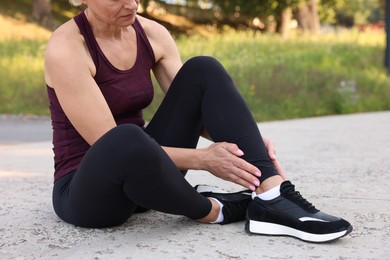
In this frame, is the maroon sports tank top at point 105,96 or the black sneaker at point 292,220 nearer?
the black sneaker at point 292,220

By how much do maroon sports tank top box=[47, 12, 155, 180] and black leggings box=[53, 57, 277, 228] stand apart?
0.10m

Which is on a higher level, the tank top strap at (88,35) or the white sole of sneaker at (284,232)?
the tank top strap at (88,35)

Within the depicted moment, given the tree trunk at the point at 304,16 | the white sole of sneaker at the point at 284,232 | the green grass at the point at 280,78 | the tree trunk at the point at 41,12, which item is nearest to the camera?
the white sole of sneaker at the point at 284,232

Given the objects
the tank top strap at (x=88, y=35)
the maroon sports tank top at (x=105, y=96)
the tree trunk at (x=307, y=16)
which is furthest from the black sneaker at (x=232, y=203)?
the tree trunk at (x=307, y=16)

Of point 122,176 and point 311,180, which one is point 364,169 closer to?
point 311,180

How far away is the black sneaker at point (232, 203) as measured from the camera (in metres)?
2.83

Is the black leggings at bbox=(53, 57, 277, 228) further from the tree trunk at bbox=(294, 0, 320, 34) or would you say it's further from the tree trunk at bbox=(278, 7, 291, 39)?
the tree trunk at bbox=(278, 7, 291, 39)

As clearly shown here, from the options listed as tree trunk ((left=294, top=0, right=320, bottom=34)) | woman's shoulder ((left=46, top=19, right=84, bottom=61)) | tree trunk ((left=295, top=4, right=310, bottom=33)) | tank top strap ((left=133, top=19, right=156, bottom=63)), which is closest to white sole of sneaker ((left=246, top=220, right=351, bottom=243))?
tank top strap ((left=133, top=19, right=156, bottom=63))

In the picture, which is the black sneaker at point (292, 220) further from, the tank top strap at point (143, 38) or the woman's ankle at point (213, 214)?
the tank top strap at point (143, 38)

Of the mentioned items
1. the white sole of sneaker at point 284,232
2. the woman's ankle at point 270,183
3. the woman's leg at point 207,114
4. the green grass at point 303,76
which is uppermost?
the woman's leg at point 207,114

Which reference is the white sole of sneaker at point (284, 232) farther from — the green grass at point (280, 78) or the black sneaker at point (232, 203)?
the green grass at point (280, 78)

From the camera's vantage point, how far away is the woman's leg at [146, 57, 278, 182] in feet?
8.84

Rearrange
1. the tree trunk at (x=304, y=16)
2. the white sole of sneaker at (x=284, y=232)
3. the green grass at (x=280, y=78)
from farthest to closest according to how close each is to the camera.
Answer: the tree trunk at (x=304, y=16), the green grass at (x=280, y=78), the white sole of sneaker at (x=284, y=232)

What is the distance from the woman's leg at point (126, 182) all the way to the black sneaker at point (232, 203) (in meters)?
0.13
